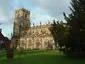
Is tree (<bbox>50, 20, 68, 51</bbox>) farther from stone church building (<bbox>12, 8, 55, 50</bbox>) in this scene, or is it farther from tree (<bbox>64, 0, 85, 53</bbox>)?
stone church building (<bbox>12, 8, 55, 50</bbox>)

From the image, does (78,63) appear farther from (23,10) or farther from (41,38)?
(23,10)

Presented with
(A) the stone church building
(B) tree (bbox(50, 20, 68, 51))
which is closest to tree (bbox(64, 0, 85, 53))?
(B) tree (bbox(50, 20, 68, 51))

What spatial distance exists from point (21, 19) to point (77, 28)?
100719 mm

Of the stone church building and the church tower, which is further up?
the church tower

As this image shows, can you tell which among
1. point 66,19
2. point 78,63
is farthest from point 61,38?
point 78,63

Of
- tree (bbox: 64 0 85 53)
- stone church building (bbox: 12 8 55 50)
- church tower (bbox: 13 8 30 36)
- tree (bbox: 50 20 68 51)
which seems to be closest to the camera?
tree (bbox: 64 0 85 53)

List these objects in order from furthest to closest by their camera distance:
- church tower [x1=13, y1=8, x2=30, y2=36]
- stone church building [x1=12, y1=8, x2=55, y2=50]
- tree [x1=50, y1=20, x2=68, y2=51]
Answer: church tower [x1=13, y1=8, x2=30, y2=36] < stone church building [x1=12, y1=8, x2=55, y2=50] < tree [x1=50, y1=20, x2=68, y2=51]

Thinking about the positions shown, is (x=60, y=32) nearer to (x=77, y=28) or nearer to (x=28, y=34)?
(x=77, y=28)

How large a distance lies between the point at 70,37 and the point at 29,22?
103 metres

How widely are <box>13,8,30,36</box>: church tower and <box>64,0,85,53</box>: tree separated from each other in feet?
304

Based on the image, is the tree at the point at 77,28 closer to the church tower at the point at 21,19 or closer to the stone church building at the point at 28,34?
the stone church building at the point at 28,34

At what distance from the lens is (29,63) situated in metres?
25.0

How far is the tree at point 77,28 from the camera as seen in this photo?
103ft

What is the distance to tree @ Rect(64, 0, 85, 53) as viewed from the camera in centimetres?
3127
